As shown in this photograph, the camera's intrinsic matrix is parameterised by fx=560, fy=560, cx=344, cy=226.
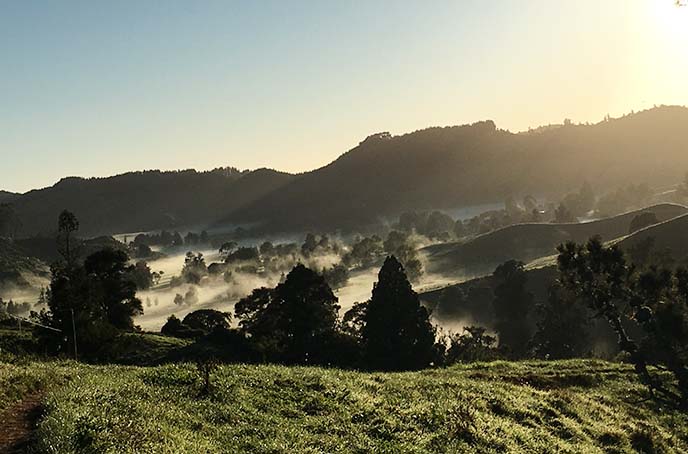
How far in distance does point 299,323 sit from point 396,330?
47.2 feet

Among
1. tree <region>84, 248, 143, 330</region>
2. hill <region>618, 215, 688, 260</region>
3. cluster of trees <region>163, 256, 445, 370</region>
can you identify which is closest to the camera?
cluster of trees <region>163, 256, 445, 370</region>

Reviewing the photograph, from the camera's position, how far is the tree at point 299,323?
74.8m

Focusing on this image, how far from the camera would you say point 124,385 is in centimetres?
2466

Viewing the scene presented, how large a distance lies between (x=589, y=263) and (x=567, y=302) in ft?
166

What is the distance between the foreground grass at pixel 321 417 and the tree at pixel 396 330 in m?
35.1

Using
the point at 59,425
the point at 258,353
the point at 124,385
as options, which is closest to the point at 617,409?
the point at 124,385

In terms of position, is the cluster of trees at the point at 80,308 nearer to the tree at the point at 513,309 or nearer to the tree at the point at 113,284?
the tree at the point at 113,284

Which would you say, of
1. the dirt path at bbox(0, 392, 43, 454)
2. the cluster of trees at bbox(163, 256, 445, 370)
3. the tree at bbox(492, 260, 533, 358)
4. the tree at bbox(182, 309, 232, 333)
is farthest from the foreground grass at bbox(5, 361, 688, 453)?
the tree at bbox(492, 260, 533, 358)

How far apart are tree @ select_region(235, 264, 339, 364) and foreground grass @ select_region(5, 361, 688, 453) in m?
40.2

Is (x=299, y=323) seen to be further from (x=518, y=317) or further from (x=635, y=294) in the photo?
(x=518, y=317)

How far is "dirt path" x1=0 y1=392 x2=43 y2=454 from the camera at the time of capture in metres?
16.6

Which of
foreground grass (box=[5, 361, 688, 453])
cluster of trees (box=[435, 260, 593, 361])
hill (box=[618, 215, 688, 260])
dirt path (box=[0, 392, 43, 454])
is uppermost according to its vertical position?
dirt path (box=[0, 392, 43, 454])

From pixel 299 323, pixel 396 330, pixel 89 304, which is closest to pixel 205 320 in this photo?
pixel 299 323

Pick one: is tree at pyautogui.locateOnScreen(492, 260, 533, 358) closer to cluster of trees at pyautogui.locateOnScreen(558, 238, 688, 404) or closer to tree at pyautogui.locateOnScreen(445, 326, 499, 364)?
tree at pyautogui.locateOnScreen(445, 326, 499, 364)
